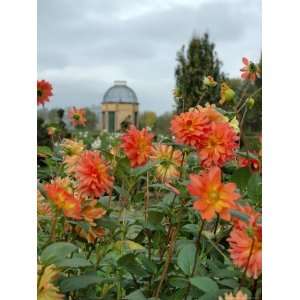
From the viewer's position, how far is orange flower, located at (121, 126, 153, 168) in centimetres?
89

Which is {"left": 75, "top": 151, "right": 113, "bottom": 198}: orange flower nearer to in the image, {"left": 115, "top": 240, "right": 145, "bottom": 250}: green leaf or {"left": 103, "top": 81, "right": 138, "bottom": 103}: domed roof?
{"left": 115, "top": 240, "right": 145, "bottom": 250}: green leaf

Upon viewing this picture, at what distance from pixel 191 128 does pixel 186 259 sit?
7.4 inches

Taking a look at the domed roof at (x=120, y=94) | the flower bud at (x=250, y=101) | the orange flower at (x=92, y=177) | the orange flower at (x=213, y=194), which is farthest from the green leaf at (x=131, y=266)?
the domed roof at (x=120, y=94)

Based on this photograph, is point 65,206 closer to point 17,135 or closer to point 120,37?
point 17,135

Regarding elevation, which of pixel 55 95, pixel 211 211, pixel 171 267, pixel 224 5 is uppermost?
pixel 224 5

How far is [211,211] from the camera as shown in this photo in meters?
0.67

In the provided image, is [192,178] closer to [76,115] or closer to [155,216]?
[155,216]

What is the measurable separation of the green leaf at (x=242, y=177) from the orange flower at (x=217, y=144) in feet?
0.38

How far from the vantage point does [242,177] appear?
3.10 feet

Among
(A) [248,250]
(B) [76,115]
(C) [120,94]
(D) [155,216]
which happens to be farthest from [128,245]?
(C) [120,94]

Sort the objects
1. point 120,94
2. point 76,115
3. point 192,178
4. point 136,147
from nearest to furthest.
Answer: point 192,178
point 136,147
point 76,115
point 120,94

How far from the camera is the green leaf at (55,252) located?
736mm
